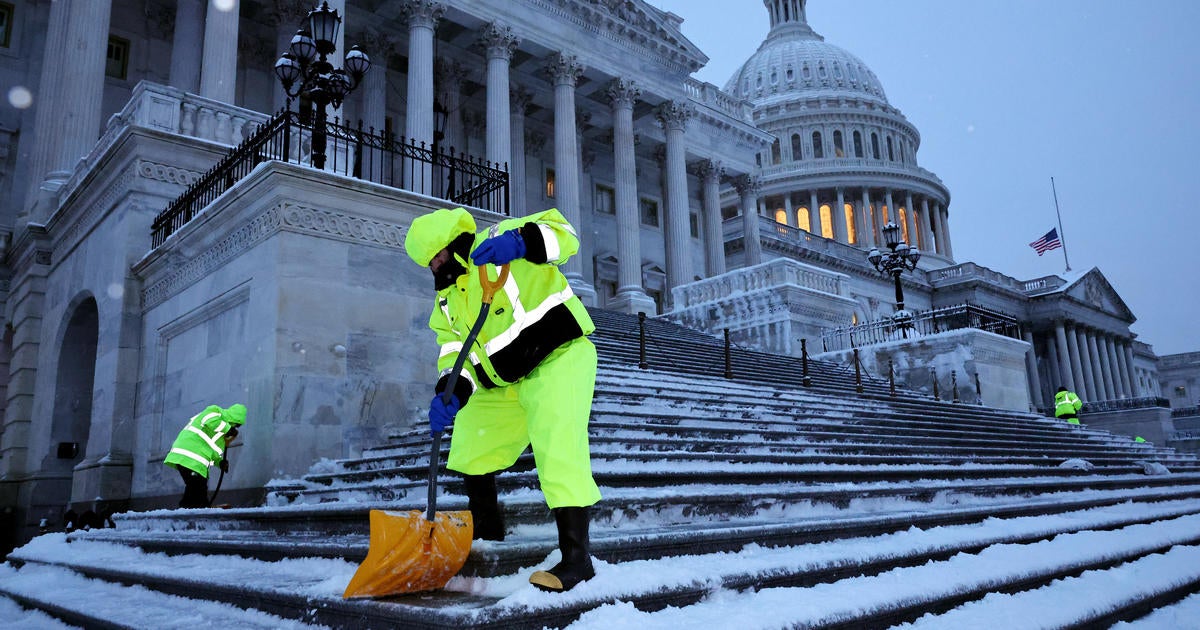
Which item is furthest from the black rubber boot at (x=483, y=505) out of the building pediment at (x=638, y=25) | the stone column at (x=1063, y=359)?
the stone column at (x=1063, y=359)

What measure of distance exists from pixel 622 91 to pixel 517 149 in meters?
4.80

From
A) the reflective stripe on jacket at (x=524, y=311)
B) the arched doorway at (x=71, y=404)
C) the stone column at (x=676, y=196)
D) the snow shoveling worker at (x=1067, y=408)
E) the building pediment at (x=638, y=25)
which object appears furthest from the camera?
the stone column at (x=676, y=196)

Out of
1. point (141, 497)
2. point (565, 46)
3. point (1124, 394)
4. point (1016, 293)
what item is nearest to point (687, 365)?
point (141, 497)

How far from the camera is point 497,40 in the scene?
26703mm

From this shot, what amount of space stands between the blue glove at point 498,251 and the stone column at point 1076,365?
70.2 metres

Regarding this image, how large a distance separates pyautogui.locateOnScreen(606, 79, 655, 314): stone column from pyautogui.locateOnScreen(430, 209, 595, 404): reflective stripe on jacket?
23701 millimetres

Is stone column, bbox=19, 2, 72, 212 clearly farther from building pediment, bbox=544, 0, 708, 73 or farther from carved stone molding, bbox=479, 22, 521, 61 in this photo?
building pediment, bbox=544, 0, 708, 73

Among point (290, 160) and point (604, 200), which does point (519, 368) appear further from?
point (604, 200)

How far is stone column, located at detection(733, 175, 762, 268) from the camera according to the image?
3684cm

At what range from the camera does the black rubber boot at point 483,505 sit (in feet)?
13.1

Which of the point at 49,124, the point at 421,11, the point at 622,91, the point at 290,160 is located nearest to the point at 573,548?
the point at 290,160

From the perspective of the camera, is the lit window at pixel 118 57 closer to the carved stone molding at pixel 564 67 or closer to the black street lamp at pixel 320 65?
the carved stone molding at pixel 564 67

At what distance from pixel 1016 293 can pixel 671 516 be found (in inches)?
2655

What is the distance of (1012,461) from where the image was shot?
11188mm
